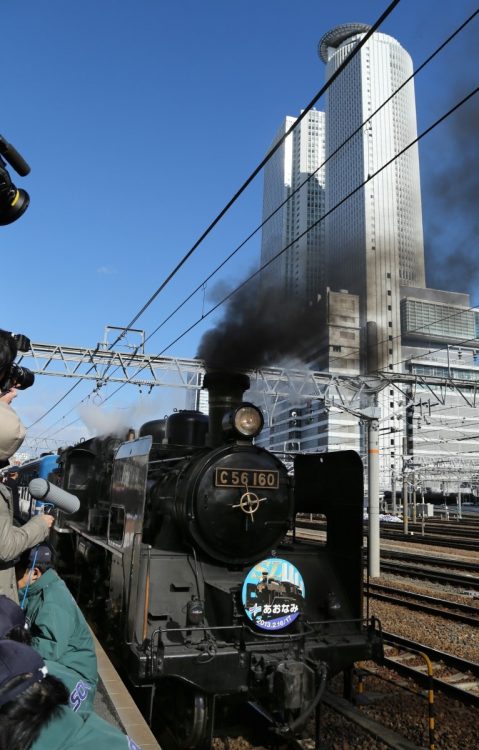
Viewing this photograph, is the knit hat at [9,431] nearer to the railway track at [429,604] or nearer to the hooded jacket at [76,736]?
the hooded jacket at [76,736]

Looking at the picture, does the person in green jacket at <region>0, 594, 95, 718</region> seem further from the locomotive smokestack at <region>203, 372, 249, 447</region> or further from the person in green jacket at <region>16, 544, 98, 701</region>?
the locomotive smokestack at <region>203, 372, 249, 447</region>

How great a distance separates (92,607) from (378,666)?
12.3 ft

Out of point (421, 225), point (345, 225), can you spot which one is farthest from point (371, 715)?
point (345, 225)

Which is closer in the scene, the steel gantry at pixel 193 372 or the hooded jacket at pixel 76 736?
the hooded jacket at pixel 76 736

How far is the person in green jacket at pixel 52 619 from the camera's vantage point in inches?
117

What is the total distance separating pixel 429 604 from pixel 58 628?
9.78 m

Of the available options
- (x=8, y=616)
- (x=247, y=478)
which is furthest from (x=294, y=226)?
(x=8, y=616)

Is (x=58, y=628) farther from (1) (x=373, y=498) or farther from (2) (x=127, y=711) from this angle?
(1) (x=373, y=498)

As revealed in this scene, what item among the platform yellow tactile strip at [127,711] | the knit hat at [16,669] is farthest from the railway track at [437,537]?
the knit hat at [16,669]

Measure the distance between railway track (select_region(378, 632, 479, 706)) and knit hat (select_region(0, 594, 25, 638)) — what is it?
17.2 ft

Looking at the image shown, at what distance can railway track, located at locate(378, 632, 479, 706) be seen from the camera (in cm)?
604


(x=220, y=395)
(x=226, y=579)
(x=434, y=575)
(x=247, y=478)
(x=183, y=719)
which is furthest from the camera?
(x=434, y=575)

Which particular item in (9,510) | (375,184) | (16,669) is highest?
(375,184)

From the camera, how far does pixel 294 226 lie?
9508 millimetres
